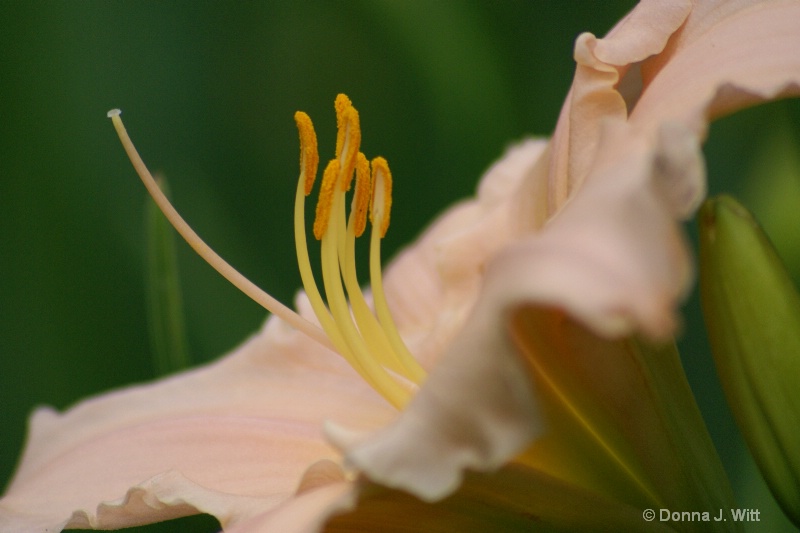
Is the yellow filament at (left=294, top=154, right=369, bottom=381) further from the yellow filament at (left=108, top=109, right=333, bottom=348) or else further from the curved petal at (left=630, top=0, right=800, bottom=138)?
the curved petal at (left=630, top=0, right=800, bottom=138)

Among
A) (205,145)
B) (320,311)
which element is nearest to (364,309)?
(320,311)

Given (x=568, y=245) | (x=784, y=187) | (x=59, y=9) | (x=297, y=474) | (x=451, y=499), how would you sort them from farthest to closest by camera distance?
(x=59, y=9) < (x=784, y=187) < (x=297, y=474) < (x=451, y=499) < (x=568, y=245)

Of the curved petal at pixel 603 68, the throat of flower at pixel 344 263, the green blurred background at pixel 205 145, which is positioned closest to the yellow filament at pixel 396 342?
the throat of flower at pixel 344 263

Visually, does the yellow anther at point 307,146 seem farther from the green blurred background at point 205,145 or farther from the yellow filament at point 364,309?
the green blurred background at point 205,145

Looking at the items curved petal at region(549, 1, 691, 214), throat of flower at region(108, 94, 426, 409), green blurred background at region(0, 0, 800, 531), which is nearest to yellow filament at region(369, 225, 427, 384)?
throat of flower at region(108, 94, 426, 409)

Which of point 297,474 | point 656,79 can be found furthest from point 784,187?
point 297,474

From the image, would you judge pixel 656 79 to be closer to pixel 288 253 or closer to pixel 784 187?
pixel 784 187

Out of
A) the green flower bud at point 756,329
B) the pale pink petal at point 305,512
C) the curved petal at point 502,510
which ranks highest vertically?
the green flower bud at point 756,329
